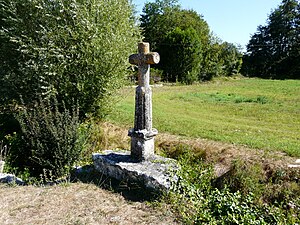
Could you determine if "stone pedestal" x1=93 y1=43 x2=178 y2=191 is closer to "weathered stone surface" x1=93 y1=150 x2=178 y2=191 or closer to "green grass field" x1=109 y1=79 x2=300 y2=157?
"weathered stone surface" x1=93 y1=150 x2=178 y2=191

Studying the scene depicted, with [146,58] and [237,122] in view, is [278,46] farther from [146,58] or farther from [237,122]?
[146,58]

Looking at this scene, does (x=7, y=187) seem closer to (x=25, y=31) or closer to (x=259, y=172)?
(x=259, y=172)

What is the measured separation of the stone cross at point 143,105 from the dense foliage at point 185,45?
24921 millimetres

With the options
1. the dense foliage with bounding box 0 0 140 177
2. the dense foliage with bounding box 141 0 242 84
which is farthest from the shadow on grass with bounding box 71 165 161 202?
the dense foliage with bounding box 141 0 242 84

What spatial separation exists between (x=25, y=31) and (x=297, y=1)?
4710 centimetres

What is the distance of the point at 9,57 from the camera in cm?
1020

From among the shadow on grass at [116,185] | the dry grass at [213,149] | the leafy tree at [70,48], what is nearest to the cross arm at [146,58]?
the shadow on grass at [116,185]

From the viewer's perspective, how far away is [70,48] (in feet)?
28.2

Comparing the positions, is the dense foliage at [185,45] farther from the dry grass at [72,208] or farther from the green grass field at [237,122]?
the dry grass at [72,208]

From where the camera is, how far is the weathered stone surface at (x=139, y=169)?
4.58 m

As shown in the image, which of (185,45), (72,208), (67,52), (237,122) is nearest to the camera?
(72,208)

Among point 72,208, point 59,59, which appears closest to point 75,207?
point 72,208

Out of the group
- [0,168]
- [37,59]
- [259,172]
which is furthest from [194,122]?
[0,168]

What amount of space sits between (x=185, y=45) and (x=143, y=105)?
2679 centimetres
